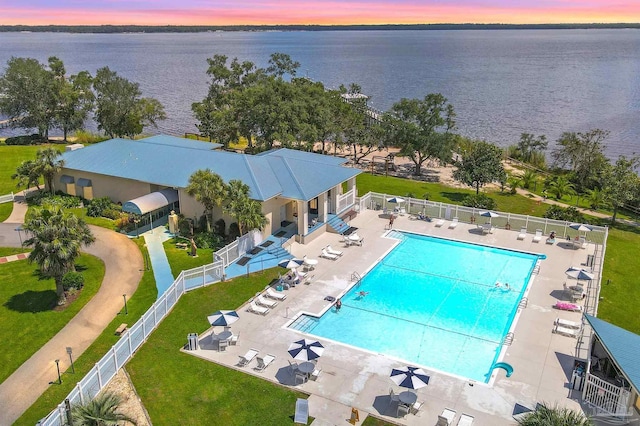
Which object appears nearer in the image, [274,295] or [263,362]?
[263,362]

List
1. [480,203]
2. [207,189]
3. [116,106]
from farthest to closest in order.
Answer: [116,106] < [480,203] < [207,189]

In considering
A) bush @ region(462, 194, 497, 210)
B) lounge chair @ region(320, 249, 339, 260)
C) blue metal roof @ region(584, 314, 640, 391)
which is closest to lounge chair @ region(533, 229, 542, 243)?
bush @ region(462, 194, 497, 210)

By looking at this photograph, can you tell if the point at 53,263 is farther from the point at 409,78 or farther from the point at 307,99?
the point at 409,78

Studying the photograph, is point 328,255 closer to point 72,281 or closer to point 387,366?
point 387,366

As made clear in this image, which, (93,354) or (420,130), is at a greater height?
(420,130)

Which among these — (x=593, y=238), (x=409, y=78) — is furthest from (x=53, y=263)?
(x=409, y=78)

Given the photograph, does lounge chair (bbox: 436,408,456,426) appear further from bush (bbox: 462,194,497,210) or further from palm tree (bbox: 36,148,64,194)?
palm tree (bbox: 36,148,64,194)

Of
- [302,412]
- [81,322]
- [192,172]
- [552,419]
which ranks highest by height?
A: [192,172]

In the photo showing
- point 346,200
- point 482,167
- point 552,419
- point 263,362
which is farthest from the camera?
point 482,167

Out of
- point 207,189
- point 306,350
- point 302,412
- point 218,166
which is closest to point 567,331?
point 306,350
